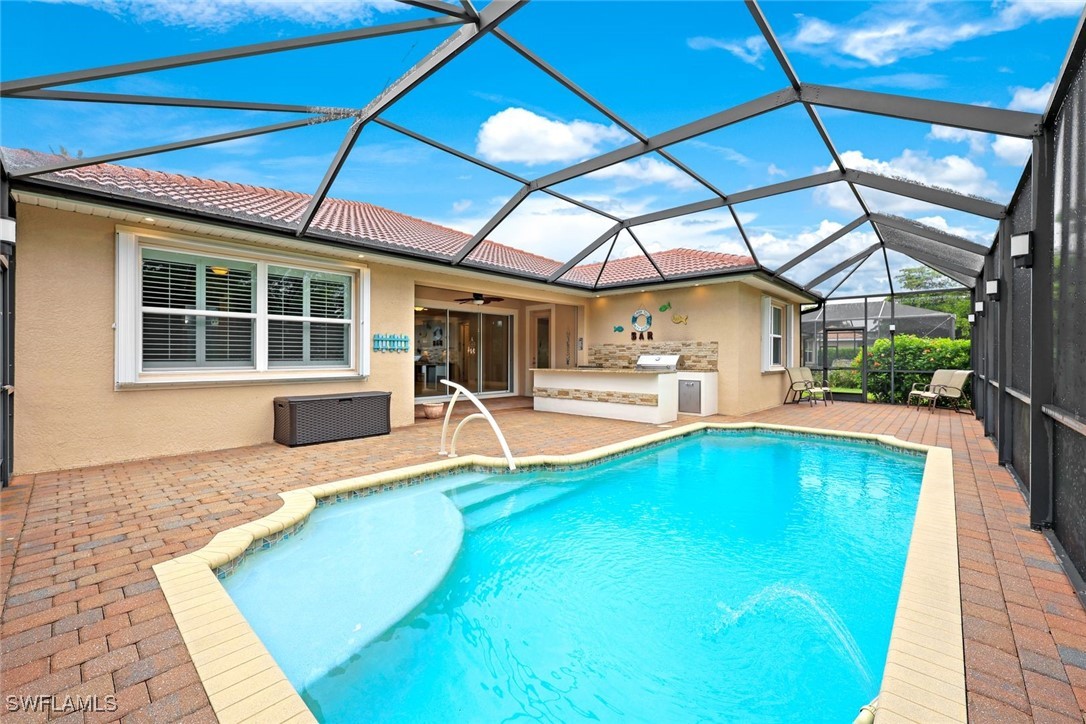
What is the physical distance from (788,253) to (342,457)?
929 cm

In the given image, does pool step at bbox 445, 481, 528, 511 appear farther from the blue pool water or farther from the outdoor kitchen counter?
the outdoor kitchen counter

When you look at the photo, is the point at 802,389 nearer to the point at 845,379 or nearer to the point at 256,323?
the point at 845,379

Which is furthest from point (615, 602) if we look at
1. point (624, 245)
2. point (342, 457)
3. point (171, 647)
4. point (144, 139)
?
point (624, 245)

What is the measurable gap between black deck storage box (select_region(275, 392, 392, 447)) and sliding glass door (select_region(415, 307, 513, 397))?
4.77 m

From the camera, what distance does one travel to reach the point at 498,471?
589cm

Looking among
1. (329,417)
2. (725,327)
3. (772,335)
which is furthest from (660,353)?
(329,417)

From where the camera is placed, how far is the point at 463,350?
14.0 meters

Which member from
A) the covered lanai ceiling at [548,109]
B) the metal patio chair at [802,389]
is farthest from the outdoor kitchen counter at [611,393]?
the metal patio chair at [802,389]

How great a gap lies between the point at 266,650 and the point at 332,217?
25.1 feet

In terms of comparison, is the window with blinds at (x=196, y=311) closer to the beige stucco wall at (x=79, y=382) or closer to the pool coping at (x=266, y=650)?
the beige stucco wall at (x=79, y=382)

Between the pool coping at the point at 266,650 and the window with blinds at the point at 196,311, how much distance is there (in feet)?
11.6

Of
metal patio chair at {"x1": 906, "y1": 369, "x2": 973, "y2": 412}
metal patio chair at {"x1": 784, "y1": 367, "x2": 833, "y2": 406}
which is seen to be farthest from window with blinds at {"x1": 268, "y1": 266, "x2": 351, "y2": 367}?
metal patio chair at {"x1": 906, "y1": 369, "x2": 973, "y2": 412}

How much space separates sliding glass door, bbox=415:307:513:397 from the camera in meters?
13.0

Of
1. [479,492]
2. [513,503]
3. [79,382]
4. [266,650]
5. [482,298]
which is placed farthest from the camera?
[482,298]
